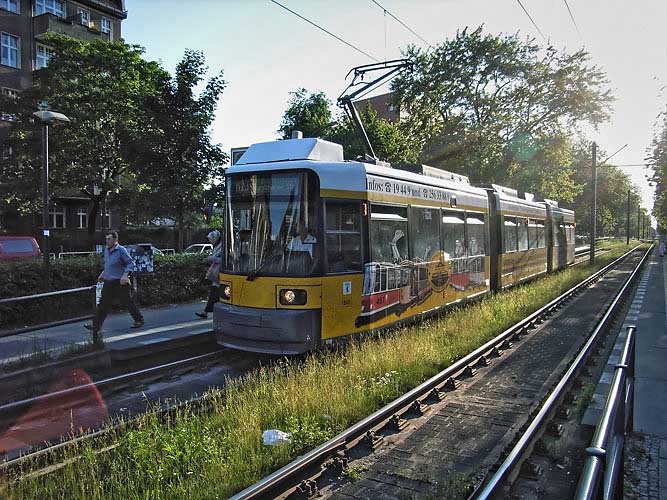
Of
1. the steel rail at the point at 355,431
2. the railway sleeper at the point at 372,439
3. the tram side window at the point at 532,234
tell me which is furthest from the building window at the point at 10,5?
the railway sleeper at the point at 372,439

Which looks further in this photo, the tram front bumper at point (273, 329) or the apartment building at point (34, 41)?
the apartment building at point (34, 41)

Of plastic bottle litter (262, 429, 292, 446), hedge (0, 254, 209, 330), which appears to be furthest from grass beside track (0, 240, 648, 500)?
hedge (0, 254, 209, 330)

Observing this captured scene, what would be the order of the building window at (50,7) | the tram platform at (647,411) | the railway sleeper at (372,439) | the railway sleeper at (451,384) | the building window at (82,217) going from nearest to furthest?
the tram platform at (647,411)
the railway sleeper at (372,439)
the railway sleeper at (451,384)
the building window at (50,7)
the building window at (82,217)

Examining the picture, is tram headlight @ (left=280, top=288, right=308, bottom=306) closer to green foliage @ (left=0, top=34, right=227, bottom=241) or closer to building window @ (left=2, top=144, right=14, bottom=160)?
green foliage @ (left=0, top=34, right=227, bottom=241)

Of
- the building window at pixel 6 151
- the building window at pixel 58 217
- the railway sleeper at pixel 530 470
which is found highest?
the building window at pixel 6 151

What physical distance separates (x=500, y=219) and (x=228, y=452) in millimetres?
12125

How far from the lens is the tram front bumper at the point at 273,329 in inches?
287

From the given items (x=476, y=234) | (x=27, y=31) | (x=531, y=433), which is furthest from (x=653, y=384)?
(x=27, y=31)

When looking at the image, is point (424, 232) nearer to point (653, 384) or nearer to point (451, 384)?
point (451, 384)

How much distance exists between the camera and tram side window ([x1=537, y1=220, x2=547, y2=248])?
20438 mm

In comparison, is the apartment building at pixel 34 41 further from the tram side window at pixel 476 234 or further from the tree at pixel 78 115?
the tram side window at pixel 476 234

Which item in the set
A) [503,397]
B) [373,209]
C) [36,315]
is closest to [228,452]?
[503,397]

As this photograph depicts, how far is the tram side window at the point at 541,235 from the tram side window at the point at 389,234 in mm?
12774

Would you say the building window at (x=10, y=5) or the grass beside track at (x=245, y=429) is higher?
the building window at (x=10, y=5)
